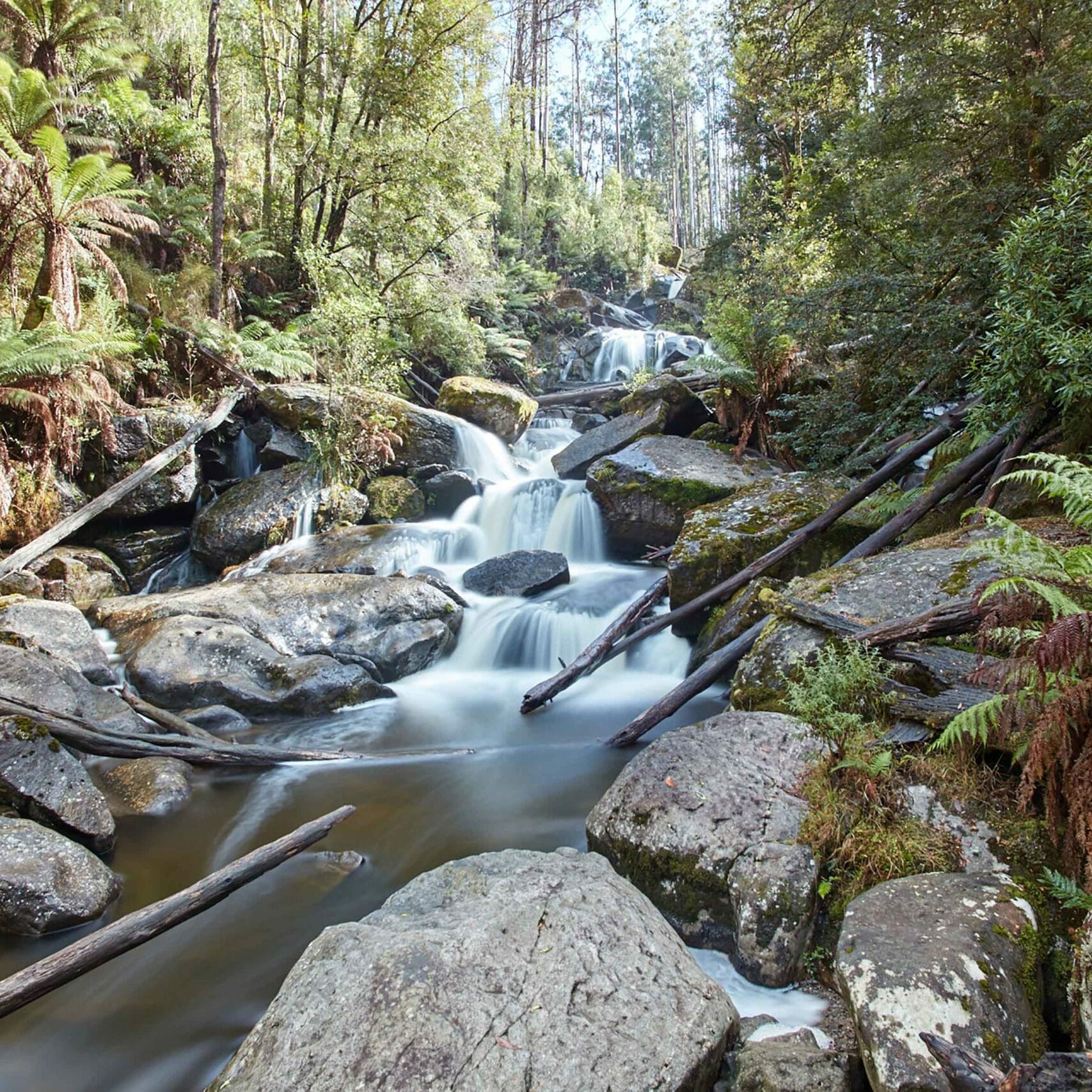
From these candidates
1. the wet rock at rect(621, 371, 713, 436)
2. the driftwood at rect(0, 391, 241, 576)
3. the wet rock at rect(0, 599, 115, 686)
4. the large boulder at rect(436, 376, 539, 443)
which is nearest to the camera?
the wet rock at rect(0, 599, 115, 686)

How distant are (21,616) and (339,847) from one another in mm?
4873

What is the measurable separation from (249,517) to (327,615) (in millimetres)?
3481

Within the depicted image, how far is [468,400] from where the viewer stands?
14406 millimetres

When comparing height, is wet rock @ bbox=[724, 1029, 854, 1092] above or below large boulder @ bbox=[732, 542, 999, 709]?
below

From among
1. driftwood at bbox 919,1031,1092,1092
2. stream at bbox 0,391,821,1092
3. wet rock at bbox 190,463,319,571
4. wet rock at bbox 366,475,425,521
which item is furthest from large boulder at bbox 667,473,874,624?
wet rock at bbox 190,463,319,571

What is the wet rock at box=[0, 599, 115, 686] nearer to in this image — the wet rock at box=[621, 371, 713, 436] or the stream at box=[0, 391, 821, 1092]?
the stream at box=[0, 391, 821, 1092]

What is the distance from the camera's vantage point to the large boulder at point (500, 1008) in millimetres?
2098

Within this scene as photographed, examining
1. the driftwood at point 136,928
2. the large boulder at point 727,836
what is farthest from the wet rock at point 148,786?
the large boulder at point 727,836

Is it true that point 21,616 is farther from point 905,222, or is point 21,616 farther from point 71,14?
point 71,14

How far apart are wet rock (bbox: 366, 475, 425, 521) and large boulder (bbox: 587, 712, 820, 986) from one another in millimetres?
8705

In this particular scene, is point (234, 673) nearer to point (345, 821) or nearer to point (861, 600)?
point (345, 821)

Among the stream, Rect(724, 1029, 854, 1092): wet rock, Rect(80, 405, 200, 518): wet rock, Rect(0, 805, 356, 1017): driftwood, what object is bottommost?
the stream

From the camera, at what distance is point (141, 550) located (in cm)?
1014

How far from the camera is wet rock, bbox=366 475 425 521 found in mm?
11766
